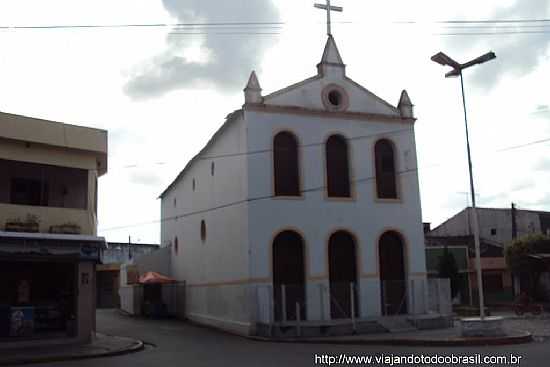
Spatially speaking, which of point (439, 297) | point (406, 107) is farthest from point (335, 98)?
point (439, 297)

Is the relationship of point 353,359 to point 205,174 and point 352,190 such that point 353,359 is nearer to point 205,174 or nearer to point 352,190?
point 352,190

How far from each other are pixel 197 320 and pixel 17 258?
11.4 metres

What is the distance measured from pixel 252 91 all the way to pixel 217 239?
7096 mm

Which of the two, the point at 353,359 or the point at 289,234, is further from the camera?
the point at 289,234

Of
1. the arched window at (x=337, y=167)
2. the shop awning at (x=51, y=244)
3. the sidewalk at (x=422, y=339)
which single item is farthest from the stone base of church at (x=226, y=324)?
the arched window at (x=337, y=167)

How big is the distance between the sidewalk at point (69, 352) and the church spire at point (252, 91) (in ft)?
32.1

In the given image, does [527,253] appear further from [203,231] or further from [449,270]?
[203,231]

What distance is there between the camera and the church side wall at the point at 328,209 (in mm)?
23109

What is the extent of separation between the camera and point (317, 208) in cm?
2392

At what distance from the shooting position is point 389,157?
85.0 ft

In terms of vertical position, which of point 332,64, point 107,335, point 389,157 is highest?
point 332,64

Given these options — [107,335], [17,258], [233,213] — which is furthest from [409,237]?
[17,258]

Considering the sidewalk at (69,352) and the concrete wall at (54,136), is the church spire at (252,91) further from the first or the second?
the sidewalk at (69,352)

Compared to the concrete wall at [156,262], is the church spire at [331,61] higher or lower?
higher
